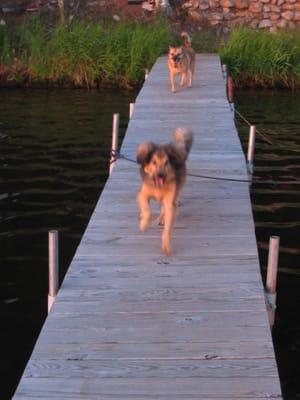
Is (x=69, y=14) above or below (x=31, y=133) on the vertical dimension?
above

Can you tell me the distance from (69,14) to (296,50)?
8256 millimetres

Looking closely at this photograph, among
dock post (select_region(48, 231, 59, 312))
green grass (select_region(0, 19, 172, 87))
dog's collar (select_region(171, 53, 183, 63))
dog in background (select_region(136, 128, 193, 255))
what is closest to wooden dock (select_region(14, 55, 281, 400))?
dock post (select_region(48, 231, 59, 312))

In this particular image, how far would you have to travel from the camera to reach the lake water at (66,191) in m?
7.66

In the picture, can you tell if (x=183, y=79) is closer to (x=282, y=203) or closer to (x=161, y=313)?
(x=282, y=203)

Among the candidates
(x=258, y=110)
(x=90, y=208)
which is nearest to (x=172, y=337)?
(x=90, y=208)

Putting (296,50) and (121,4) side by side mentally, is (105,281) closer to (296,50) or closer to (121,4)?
(296,50)

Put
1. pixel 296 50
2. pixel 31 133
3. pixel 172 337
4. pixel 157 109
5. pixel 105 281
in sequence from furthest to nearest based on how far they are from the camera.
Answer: pixel 296 50 → pixel 31 133 → pixel 157 109 → pixel 105 281 → pixel 172 337

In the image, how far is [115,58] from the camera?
2062 centimetres

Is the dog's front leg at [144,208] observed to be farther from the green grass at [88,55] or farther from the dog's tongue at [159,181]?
the green grass at [88,55]

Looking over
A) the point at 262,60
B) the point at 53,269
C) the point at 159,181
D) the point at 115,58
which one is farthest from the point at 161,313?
the point at 262,60

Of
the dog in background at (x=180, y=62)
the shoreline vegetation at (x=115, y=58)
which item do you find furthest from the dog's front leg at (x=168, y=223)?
the shoreline vegetation at (x=115, y=58)

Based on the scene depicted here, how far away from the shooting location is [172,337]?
16.2 ft

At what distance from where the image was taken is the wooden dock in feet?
14.4

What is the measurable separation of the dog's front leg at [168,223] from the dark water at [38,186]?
1737 mm
